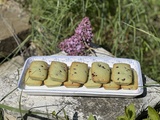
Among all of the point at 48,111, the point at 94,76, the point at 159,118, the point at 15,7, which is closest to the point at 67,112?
the point at 48,111

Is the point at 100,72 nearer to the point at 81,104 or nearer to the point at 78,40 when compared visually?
the point at 81,104

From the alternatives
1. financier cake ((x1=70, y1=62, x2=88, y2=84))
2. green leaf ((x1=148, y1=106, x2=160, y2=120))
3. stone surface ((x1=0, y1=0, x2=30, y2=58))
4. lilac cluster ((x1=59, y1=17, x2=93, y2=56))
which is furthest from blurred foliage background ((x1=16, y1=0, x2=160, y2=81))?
green leaf ((x1=148, y1=106, x2=160, y2=120))

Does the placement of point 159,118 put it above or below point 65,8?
below

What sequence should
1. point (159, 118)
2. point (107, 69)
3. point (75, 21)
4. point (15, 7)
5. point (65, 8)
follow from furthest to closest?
point (15, 7), point (75, 21), point (65, 8), point (107, 69), point (159, 118)

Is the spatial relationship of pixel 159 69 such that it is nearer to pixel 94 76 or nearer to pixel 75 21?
pixel 75 21

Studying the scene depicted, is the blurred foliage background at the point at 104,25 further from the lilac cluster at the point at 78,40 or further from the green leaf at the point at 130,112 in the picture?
the green leaf at the point at 130,112

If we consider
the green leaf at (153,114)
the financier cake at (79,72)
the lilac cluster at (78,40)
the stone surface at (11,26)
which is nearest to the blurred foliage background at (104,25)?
the stone surface at (11,26)
